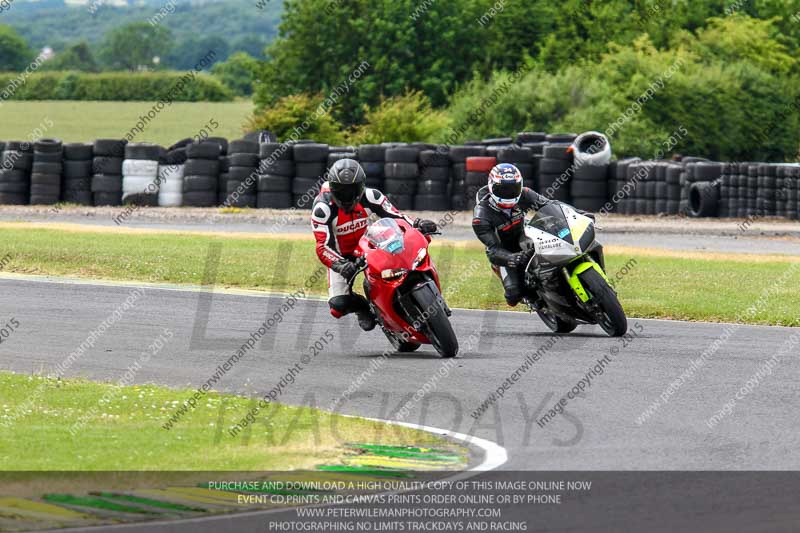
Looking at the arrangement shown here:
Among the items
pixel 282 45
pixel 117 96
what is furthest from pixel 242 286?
pixel 117 96

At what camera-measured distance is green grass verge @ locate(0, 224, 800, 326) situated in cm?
1648

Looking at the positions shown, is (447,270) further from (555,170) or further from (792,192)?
(792,192)

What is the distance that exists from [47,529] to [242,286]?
11745mm

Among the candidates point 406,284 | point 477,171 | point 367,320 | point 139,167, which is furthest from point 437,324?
point 139,167

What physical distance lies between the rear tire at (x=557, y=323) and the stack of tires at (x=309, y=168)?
52.0ft

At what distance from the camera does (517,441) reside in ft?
27.9

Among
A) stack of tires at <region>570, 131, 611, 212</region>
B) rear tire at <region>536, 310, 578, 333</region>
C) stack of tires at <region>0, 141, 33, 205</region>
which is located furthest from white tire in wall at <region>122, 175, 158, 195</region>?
rear tire at <region>536, 310, 578, 333</region>

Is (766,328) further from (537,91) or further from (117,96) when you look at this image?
(117,96)

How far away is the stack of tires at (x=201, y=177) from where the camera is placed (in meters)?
30.2

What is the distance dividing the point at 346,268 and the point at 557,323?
8.66 ft

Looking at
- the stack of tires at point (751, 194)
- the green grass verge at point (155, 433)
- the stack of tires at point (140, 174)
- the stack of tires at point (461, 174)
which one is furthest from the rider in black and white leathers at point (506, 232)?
the stack of tires at point (140, 174)

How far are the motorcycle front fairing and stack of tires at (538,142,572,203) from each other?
58.0 feet

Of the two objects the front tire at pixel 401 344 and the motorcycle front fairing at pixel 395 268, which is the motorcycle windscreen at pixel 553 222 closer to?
the motorcycle front fairing at pixel 395 268

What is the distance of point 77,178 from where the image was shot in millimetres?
30562
